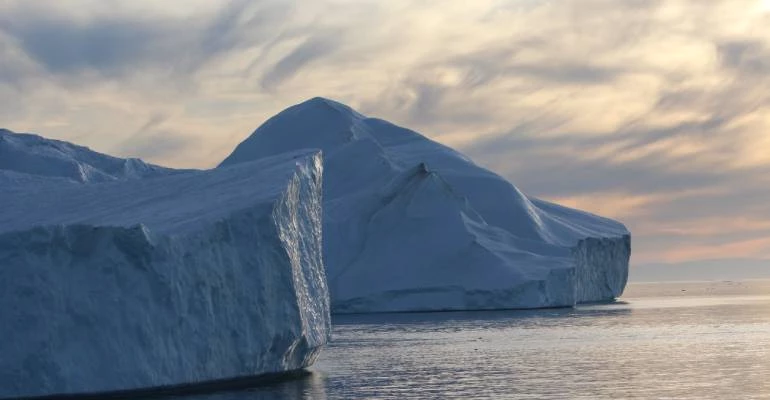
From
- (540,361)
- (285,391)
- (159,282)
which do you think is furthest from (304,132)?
(159,282)

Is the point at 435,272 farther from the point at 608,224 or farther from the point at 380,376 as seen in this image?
the point at 380,376

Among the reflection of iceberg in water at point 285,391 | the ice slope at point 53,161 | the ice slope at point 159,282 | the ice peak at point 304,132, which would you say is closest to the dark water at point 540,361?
the reflection of iceberg in water at point 285,391

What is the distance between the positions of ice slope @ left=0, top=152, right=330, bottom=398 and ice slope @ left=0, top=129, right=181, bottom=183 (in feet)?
82.2

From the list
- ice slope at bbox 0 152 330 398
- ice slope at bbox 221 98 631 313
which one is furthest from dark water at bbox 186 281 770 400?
ice slope at bbox 221 98 631 313

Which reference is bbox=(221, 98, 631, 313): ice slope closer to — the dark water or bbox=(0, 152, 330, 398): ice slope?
the dark water

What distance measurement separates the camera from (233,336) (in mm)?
22484

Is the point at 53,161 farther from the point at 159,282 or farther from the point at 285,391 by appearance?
the point at 285,391

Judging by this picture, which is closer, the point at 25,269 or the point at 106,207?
the point at 25,269

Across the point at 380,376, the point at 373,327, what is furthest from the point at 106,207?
the point at 373,327

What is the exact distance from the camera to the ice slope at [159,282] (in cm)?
2025

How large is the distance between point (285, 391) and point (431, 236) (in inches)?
1343

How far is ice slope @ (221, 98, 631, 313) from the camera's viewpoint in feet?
180

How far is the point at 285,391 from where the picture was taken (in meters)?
22.6

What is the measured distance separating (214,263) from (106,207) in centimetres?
275
